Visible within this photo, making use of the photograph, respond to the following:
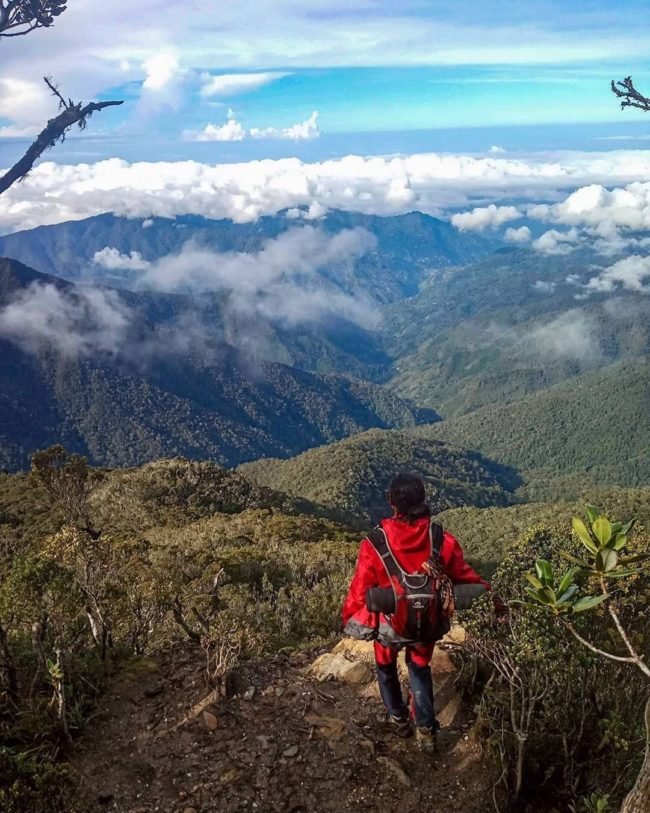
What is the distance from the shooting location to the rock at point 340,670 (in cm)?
957

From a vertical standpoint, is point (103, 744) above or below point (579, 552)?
above

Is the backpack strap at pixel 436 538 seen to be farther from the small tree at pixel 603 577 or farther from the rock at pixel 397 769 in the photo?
the rock at pixel 397 769

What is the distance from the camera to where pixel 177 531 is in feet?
142

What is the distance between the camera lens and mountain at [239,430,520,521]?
5162 inches

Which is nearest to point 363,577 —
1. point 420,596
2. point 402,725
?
point 420,596

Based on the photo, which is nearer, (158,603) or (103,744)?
(103,744)

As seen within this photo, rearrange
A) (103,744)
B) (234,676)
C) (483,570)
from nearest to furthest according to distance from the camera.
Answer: (103,744)
(234,676)
(483,570)

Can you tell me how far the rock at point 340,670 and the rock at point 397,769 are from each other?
2266mm

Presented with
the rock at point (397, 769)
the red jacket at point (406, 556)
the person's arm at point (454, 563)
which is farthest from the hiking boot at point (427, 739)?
the person's arm at point (454, 563)

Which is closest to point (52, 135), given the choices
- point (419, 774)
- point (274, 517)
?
point (419, 774)

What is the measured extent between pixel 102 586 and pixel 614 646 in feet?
28.2

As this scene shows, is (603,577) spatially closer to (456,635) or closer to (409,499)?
(409,499)

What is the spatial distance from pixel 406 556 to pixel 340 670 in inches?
168

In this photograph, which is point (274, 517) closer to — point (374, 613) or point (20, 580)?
point (20, 580)
